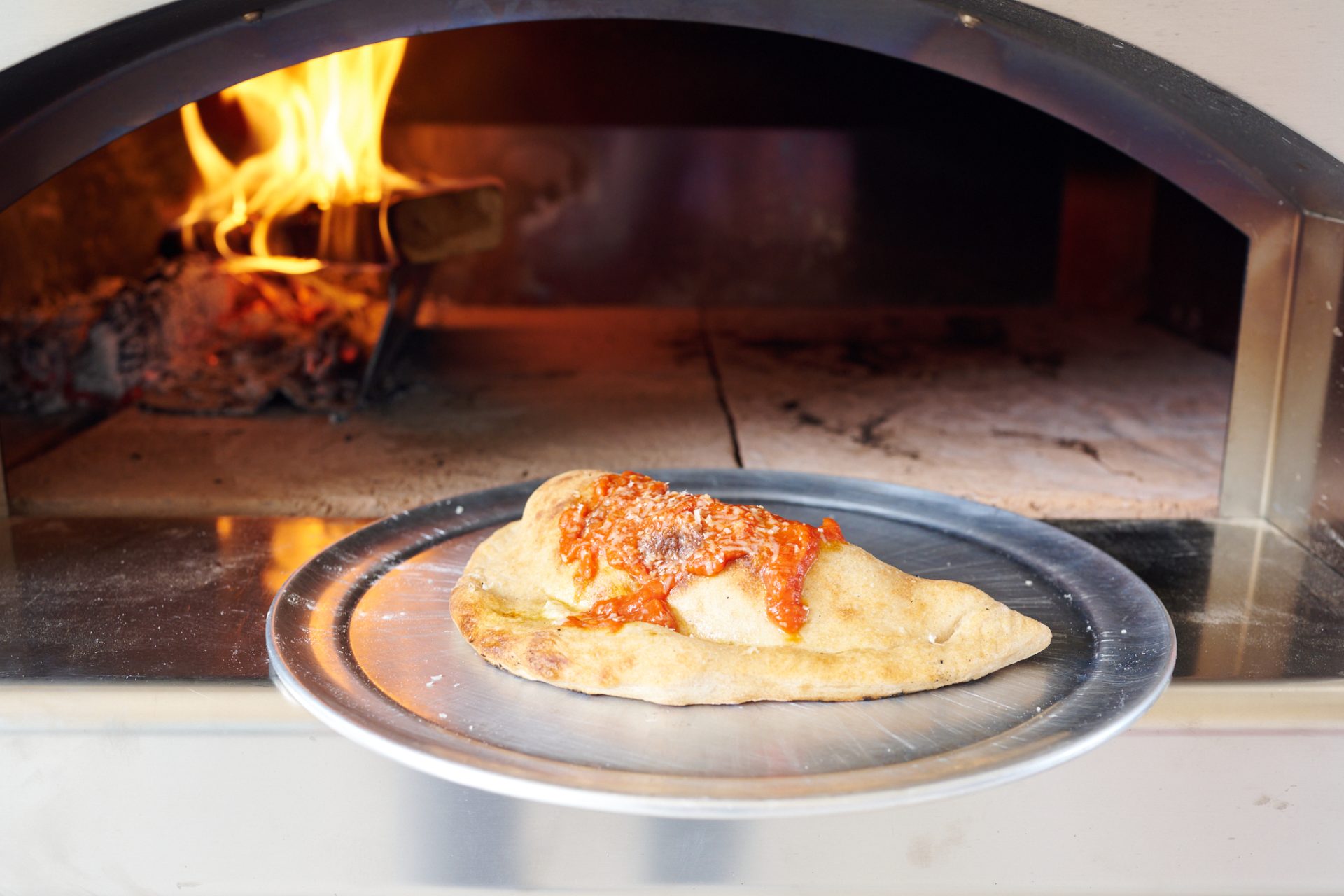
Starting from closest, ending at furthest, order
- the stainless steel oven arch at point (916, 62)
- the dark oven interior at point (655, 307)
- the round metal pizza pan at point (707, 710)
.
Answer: the round metal pizza pan at point (707, 710) < the stainless steel oven arch at point (916, 62) < the dark oven interior at point (655, 307)

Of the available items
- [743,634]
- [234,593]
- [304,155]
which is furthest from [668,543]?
[304,155]

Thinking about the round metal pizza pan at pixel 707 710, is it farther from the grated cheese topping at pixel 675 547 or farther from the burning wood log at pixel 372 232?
the burning wood log at pixel 372 232

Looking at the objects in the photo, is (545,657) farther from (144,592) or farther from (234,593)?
(144,592)

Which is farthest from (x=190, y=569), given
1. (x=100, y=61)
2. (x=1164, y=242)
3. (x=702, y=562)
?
(x=1164, y=242)

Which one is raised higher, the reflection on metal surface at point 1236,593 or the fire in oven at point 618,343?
the fire in oven at point 618,343

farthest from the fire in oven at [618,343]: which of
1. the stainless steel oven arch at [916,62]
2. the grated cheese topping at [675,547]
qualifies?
the grated cheese topping at [675,547]

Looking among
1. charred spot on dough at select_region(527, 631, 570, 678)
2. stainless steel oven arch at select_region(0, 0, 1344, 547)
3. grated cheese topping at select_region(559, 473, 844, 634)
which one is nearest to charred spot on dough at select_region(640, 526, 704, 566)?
grated cheese topping at select_region(559, 473, 844, 634)

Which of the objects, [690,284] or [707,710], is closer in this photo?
[707,710]
